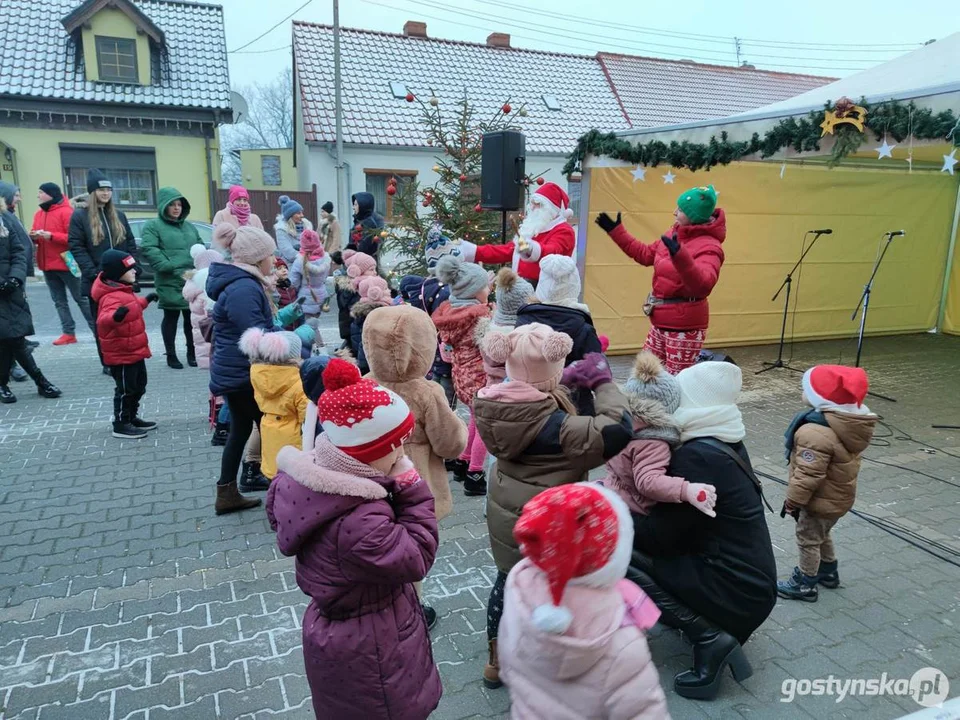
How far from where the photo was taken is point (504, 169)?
610 cm

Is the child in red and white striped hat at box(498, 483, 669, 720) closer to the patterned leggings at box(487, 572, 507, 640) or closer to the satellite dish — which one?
the patterned leggings at box(487, 572, 507, 640)

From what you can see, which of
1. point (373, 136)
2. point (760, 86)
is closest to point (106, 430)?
point (373, 136)

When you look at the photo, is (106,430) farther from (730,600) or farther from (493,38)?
(493,38)

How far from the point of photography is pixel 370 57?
66.4 feet

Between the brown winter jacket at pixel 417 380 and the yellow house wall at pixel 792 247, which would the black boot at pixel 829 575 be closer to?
the brown winter jacket at pixel 417 380

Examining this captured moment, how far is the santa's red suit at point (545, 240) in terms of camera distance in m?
5.11

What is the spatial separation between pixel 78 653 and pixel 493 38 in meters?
24.1

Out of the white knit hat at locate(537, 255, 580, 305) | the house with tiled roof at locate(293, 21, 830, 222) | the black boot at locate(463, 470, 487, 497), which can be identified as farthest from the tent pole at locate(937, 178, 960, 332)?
the black boot at locate(463, 470, 487, 497)

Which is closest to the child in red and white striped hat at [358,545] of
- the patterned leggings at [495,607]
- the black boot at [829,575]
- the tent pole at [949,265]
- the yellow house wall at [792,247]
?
the patterned leggings at [495,607]

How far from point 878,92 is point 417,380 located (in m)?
4.85

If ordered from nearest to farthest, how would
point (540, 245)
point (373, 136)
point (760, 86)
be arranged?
point (540, 245)
point (373, 136)
point (760, 86)

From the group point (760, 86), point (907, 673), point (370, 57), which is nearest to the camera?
point (907, 673)

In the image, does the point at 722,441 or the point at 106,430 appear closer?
the point at 722,441

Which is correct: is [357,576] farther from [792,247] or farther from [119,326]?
[792,247]
